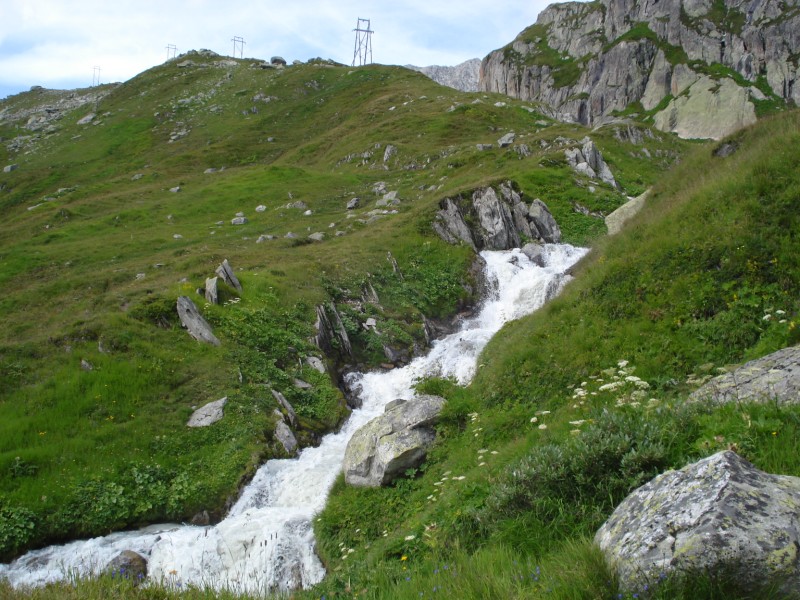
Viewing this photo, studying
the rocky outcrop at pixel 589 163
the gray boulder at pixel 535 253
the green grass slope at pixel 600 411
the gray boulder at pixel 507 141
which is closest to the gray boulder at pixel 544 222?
the gray boulder at pixel 535 253

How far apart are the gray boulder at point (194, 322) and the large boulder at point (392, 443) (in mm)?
10853

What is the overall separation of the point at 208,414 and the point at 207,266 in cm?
1504

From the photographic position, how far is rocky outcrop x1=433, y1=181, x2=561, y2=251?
1495 inches

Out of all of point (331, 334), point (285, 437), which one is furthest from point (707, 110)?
point (285, 437)

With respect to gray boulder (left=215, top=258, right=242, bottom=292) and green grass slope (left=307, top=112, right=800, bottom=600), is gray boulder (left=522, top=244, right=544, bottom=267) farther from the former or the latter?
gray boulder (left=215, top=258, right=242, bottom=292)

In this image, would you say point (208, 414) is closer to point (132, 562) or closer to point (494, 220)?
point (132, 562)

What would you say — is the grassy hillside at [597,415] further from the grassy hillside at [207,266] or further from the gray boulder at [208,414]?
the grassy hillside at [207,266]

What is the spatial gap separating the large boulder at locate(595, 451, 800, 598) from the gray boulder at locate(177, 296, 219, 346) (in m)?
20.8

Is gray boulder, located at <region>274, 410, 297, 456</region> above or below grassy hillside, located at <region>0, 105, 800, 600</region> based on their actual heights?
below

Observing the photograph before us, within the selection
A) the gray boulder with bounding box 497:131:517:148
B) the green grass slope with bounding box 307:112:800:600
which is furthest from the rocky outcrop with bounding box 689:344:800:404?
the gray boulder with bounding box 497:131:517:148

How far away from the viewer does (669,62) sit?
137 meters

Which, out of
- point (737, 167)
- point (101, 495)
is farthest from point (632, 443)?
point (101, 495)

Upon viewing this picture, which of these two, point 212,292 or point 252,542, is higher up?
point 212,292

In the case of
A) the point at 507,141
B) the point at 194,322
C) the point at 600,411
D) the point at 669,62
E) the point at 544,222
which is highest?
the point at 669,62
